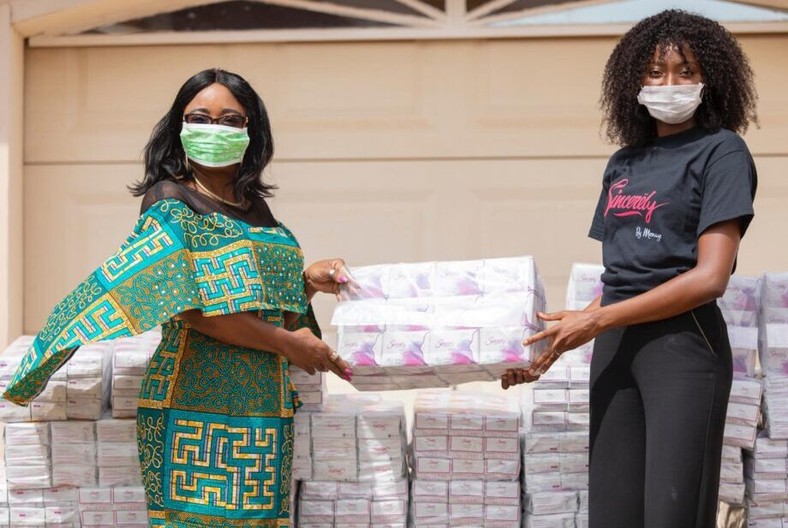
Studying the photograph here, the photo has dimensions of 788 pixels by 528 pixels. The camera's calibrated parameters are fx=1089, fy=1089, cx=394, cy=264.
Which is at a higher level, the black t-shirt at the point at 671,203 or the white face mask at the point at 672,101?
the white face mask at the point at 672,101

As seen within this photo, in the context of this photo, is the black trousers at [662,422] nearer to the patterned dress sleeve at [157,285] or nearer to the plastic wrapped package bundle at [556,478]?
the plastic wrapped package bundle at [556,478]

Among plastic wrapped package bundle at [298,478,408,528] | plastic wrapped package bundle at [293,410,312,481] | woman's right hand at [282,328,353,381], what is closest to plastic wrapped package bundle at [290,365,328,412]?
plastic wrapped package bundle at [293,410,312,481]

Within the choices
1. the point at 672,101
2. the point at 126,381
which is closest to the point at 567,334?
the point at 672,101

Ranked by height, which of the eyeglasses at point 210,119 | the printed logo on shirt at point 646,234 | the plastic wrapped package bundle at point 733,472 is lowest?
the plastic wrapped package bundle at point 733,472

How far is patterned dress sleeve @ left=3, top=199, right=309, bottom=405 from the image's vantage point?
290cm

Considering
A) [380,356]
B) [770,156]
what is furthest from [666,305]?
[770,156]

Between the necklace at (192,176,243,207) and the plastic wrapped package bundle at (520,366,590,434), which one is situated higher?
the necklace at (192,176,243,207)

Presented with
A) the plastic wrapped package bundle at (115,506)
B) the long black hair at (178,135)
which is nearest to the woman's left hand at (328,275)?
the long black hair at (178,135)

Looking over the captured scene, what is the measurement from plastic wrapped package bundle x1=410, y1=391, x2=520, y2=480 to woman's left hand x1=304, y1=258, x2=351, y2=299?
2.00 feet

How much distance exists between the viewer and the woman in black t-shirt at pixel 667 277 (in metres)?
2.72

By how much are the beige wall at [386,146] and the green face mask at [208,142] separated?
206cm

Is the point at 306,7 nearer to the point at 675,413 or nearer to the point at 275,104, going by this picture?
the point at 275,104

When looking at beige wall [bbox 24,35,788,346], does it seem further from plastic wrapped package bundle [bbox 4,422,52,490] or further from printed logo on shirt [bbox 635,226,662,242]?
printed logo on shirt [bbox 635,226,662,242]

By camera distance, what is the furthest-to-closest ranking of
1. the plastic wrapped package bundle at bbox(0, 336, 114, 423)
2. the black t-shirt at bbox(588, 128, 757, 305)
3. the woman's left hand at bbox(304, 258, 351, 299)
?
the plastic wrapped package bundle at bbox(0, 336, 114, 423) → the woman's left hand at bbox(304, 258, 351, 299) → the black t-shirt at bbox(588, 128, 757, 305)
